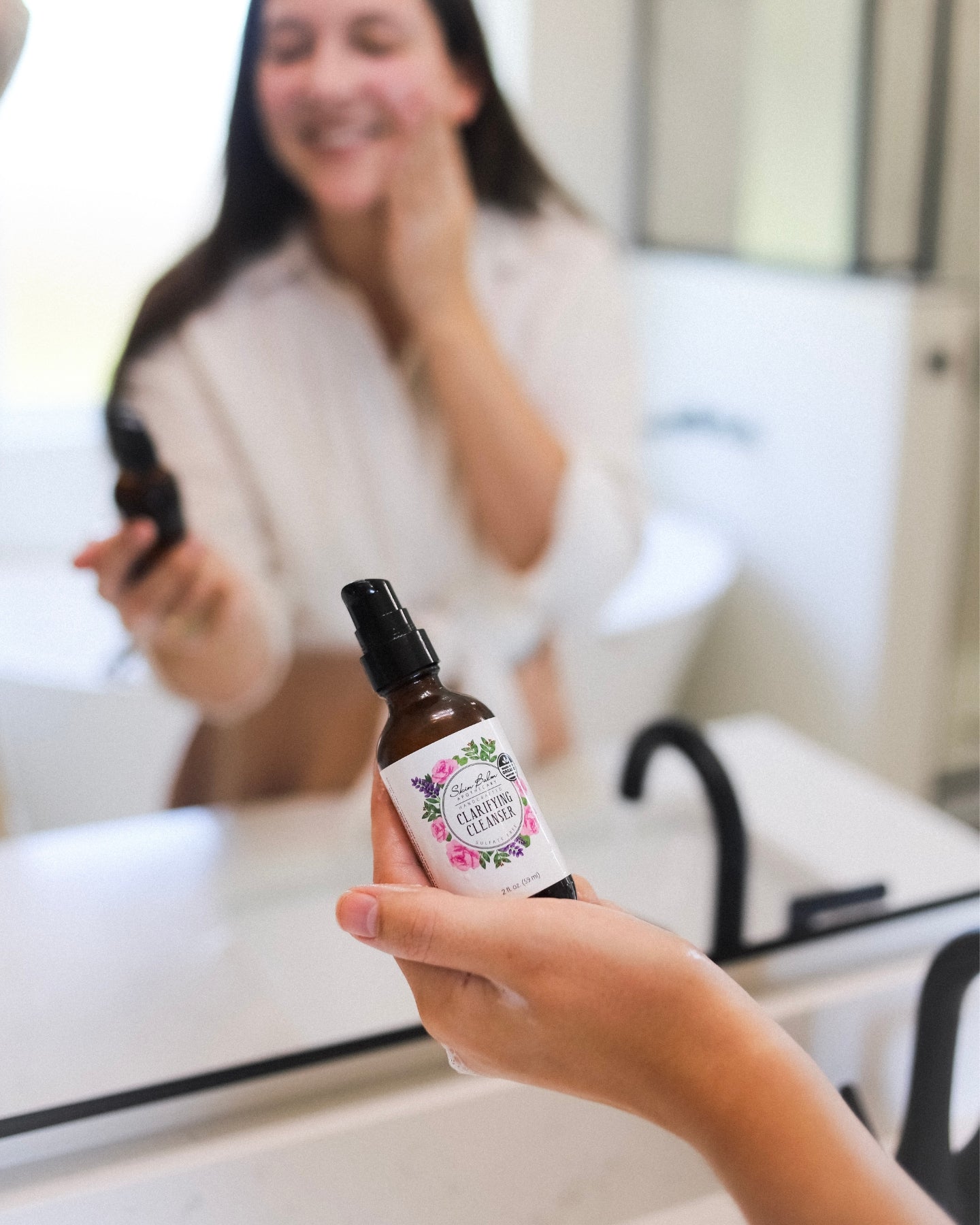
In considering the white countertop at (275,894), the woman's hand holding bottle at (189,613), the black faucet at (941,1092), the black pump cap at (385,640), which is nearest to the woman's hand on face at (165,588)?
the woman's hand holding bottle at (189,613)

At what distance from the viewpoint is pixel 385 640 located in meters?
0.44

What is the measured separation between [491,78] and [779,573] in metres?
0.37

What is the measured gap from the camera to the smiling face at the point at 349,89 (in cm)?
65

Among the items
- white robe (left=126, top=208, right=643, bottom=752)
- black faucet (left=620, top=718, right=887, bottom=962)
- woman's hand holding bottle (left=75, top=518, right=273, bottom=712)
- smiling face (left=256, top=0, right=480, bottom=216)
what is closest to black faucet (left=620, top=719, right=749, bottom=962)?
black faucet (left=620, top=718, right=887, bottom=962)

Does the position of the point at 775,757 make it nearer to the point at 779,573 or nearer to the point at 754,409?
the point at 779,573

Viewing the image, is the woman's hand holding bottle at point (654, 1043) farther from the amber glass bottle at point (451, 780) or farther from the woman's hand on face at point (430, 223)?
the woman's hand on face at point (430, 223)

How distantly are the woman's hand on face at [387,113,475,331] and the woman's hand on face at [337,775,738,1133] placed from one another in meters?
0.40

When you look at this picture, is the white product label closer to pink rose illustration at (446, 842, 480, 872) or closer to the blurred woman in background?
pink rose illustration at (446, 842, 480, 872)

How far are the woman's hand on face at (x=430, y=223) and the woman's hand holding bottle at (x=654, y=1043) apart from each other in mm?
409

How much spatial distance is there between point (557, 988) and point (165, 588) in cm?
36

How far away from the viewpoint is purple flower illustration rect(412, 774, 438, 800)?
1.36 ft

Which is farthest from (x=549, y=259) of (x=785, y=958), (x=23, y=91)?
(x=785, y=958)

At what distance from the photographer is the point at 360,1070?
2.15ft

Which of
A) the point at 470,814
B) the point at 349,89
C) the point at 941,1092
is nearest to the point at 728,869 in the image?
the point at 941,1092
